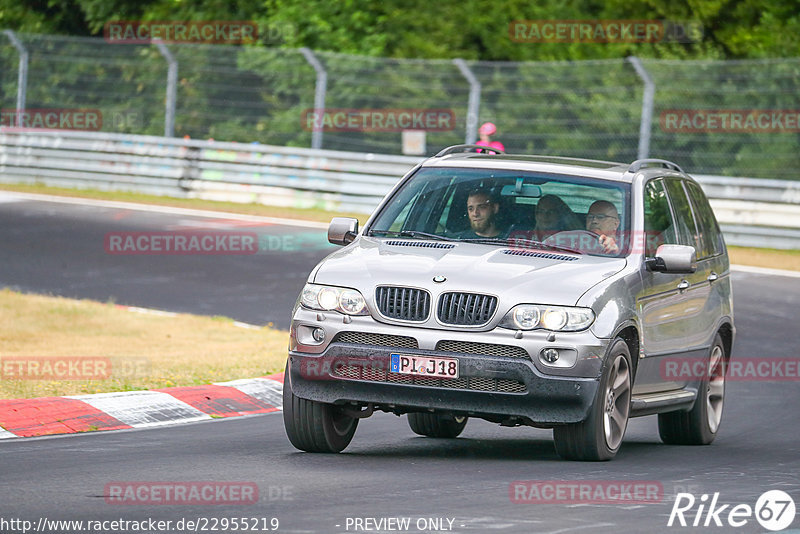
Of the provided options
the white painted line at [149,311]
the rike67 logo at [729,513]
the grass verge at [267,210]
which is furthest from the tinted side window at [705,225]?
the grass verge at [267,210]

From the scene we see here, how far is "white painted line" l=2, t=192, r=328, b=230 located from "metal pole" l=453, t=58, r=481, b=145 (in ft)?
11.4

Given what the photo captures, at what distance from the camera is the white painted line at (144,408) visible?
9922 mm

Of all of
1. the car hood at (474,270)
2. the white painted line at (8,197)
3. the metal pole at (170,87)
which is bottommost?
the white painted line at (8,197)

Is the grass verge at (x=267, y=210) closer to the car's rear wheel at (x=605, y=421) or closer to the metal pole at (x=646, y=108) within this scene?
the metal pole at (x=646, y=108)

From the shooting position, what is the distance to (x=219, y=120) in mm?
29594

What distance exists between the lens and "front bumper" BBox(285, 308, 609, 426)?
7938 millimetres

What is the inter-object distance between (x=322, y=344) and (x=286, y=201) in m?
19.3

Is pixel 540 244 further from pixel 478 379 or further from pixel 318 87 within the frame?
pixel 318 87

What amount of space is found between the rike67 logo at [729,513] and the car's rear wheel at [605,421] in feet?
2.71

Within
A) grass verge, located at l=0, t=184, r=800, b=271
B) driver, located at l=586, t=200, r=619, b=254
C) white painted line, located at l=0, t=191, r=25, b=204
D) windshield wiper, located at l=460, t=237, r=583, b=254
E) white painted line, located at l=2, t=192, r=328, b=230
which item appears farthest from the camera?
white painted line, located at l=0, t=191, r=25, b=204

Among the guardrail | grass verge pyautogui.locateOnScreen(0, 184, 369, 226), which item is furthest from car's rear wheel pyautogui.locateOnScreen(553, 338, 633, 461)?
the guardrail

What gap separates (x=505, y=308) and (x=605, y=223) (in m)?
1.46

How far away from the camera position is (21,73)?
30.3 m

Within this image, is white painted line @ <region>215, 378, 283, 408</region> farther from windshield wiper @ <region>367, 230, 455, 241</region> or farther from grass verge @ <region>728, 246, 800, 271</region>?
grass verge @ <region>728, 246, 800, 271</region>
